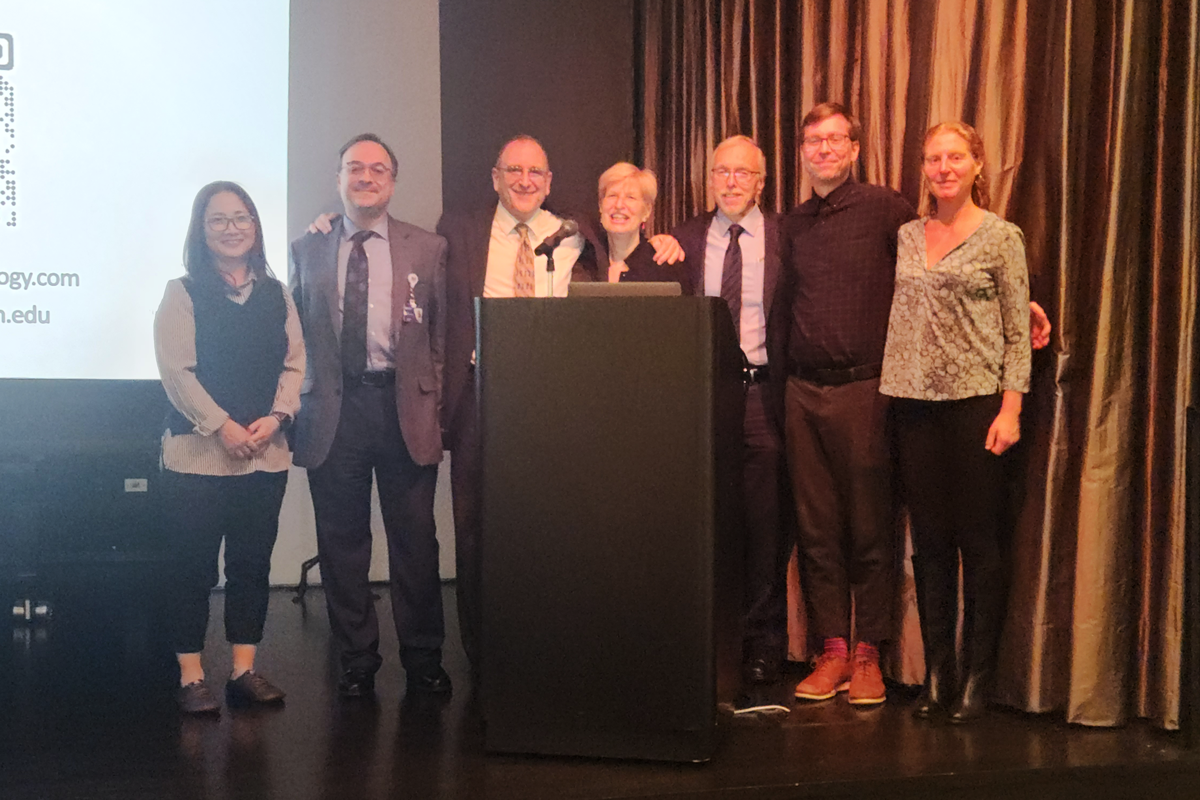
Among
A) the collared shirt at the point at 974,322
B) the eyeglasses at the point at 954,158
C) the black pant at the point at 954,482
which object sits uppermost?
the eyeglasses at the point at 954,158

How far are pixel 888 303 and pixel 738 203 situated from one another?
0.55m

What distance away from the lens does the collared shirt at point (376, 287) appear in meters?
3.05

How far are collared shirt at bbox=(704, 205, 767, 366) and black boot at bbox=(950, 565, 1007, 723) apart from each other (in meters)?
0.90

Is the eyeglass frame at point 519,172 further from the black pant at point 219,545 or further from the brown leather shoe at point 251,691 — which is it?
the brown leather shoe at point 251,691

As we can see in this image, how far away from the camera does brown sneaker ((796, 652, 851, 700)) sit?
2975 mm

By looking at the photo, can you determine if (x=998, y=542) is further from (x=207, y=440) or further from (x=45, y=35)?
(x=45, y=35)

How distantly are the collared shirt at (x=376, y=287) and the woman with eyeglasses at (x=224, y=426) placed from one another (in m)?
0.22

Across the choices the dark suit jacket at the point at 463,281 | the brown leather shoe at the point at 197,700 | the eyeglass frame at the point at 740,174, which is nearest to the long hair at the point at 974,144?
the eyeglass frame at the point at 740,174

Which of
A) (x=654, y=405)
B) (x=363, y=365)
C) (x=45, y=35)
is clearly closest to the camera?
(x=654, y=405)

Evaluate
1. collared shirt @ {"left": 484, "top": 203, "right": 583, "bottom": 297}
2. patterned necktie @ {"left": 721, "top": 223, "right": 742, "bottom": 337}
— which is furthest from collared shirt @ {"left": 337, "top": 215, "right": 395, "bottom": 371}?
patterned necktie @ {"left": 721, "top": 223, "right": 742, "bottom": 337}

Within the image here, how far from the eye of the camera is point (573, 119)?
4.54 metres

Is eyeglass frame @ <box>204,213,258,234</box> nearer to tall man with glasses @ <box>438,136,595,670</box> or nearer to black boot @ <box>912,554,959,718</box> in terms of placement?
tall man with glasses @ <box>438,136,595,670</box>

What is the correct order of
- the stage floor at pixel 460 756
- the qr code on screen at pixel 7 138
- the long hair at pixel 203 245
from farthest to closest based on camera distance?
1. the qr code on screen at pixel 7 138
2. the long hair at pixel 203 245
3. the stage floor at pixel 460 756

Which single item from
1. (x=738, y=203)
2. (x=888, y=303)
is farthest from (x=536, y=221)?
(x=888, y=303)
